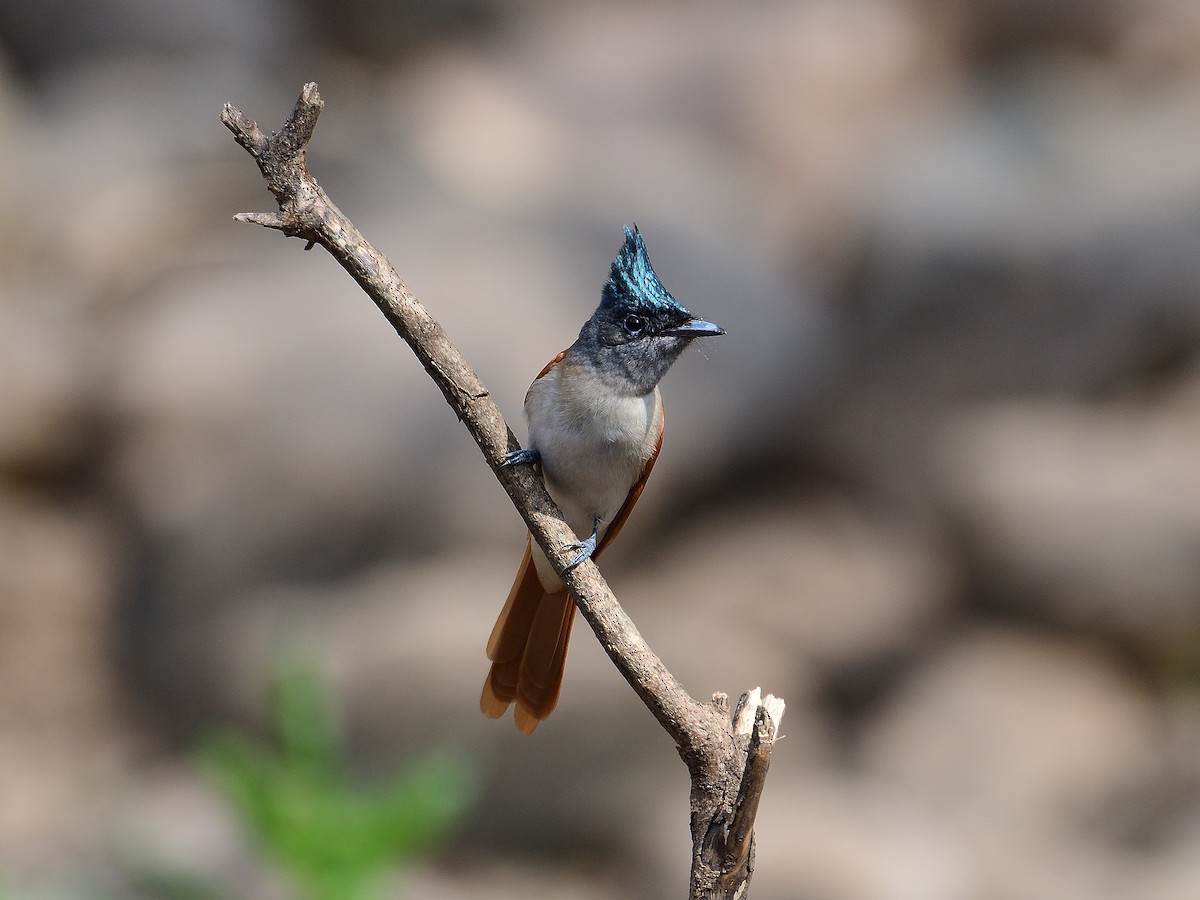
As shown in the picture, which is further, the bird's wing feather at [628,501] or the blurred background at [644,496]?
the blurred background at [644,496]

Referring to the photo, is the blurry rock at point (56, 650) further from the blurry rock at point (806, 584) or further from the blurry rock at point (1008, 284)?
the blurry rock at point (1008, 284)

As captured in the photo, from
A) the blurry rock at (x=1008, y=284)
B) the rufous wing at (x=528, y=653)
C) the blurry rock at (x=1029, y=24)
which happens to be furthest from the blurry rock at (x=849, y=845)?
the blurry rock at (x=1029, y=24)

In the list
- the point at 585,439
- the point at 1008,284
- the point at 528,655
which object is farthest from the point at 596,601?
the point at 1008,284

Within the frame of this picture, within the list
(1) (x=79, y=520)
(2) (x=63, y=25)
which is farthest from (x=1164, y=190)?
(2) (x=63, y=25)

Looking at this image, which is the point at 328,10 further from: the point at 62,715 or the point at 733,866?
the point at 733,866

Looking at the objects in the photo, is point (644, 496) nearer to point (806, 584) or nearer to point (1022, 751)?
point (806, 584)

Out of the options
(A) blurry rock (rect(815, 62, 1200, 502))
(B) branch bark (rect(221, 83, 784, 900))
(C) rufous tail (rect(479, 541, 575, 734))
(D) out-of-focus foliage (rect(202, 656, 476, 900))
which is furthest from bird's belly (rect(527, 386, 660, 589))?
(A) blurry rock (rect(815, 62, 1200, 502))
